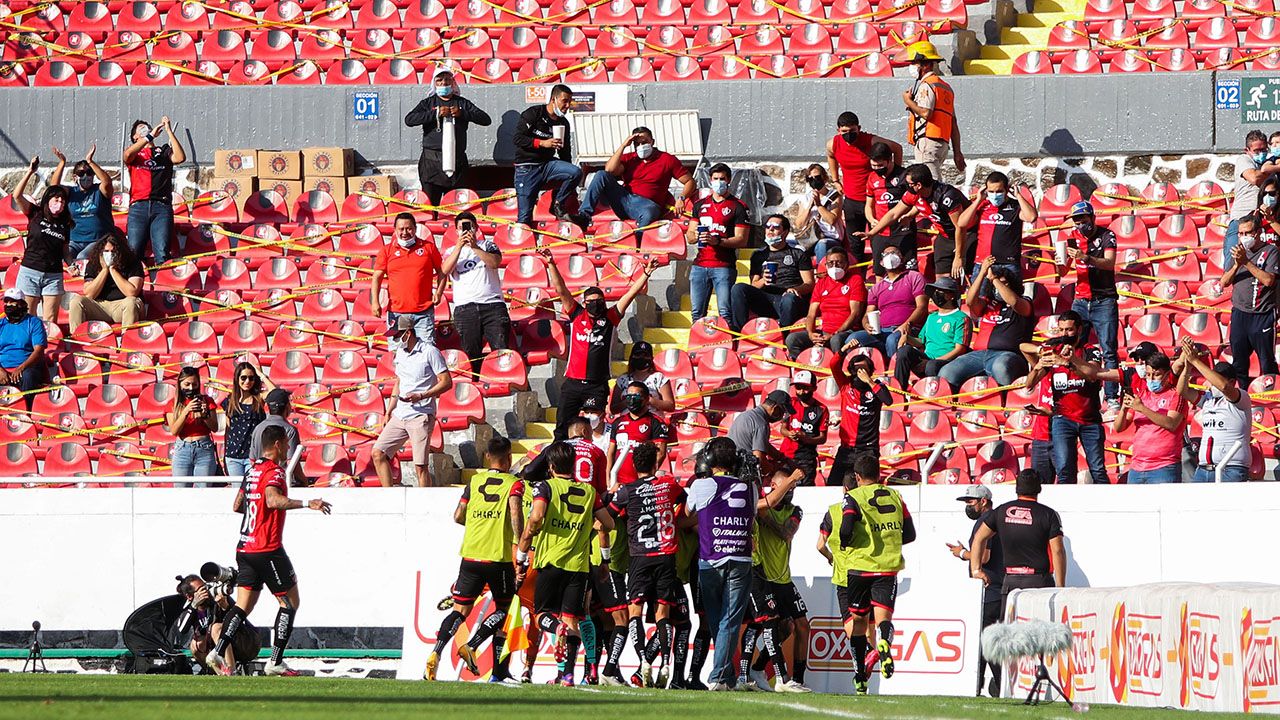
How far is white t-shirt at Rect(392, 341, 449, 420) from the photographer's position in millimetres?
15641

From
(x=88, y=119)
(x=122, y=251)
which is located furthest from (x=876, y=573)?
(x=88, y=119)

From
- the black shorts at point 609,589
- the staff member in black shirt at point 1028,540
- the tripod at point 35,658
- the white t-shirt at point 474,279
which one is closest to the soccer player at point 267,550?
the black shorts at point 609,589

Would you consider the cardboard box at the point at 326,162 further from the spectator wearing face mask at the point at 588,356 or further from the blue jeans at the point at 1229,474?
the blue jeans at the point at 1229,474

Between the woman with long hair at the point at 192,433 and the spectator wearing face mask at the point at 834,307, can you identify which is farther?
the spectator wearing face mask at the point at 834,307

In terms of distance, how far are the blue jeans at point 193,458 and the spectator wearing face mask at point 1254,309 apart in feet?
27.0

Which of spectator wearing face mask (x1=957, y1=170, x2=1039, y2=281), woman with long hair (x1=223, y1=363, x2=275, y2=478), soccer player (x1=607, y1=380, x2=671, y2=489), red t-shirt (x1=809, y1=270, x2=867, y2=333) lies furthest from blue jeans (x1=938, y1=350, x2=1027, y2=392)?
woman with long hair (x1=223, y1=363, x2=275, y2=478)

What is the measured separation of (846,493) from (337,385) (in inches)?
250

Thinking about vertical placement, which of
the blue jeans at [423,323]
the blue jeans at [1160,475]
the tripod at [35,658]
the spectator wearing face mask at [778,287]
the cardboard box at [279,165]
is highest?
the cardboard box at [279,165]

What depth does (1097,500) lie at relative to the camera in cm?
1376

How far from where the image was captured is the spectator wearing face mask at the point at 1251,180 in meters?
17.5

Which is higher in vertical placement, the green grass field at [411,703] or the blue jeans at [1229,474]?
the blue jeans at [1229,474]

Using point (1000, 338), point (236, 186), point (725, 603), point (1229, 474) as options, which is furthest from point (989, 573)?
point (236, 186)

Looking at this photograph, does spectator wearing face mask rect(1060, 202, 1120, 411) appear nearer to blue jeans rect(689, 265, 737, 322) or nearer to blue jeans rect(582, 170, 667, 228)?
blue jeans rect(689, 265, 737, 322)

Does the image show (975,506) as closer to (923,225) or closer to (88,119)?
(923,225)
